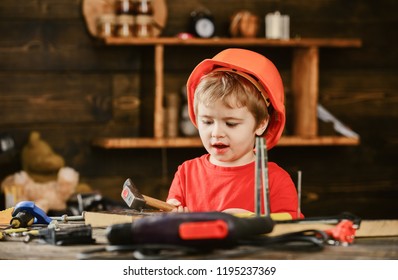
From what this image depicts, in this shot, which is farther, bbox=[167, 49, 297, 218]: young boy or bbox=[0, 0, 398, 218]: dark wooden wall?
bbox=[0, 0, 398, 218]: dark wooden wall

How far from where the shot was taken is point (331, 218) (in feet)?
2.40

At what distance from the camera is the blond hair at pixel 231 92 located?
3.52ft

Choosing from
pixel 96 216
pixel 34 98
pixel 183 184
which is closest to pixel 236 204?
pixel 183 184

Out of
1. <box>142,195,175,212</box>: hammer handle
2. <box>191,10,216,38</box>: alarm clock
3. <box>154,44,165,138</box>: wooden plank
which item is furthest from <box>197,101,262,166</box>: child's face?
<box>191,10,216,38</box>: alarm clock

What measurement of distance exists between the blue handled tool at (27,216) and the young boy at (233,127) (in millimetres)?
193

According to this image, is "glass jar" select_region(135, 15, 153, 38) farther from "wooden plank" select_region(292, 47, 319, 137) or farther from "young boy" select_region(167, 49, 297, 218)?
"young boy" select_region(167, 49, 297, 218)

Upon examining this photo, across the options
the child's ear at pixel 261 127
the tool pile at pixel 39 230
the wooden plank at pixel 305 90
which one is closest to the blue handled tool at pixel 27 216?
the tool pile at pixel 39 230

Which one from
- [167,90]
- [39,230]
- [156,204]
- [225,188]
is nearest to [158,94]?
[167,90]

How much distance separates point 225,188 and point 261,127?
111mm

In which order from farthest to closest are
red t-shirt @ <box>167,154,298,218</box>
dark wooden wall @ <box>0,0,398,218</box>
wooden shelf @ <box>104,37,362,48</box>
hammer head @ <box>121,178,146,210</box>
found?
1. dark wooden wall @ <box>0,0,398,218</box>
2. wooden shelf @ <box>104,37,362,48</box>
3. red t-shirt @ <box>167,154,298,218</box>
4. hammer head @ <box>121,178,146,210</box>

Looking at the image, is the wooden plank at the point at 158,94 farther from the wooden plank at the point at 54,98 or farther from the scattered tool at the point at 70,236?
the scattered tool at the point at 70,236

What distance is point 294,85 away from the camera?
2.62 m

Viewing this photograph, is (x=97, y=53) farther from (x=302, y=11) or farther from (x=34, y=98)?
(x=302, y=11)

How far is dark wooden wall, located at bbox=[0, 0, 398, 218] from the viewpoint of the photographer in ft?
8.06
